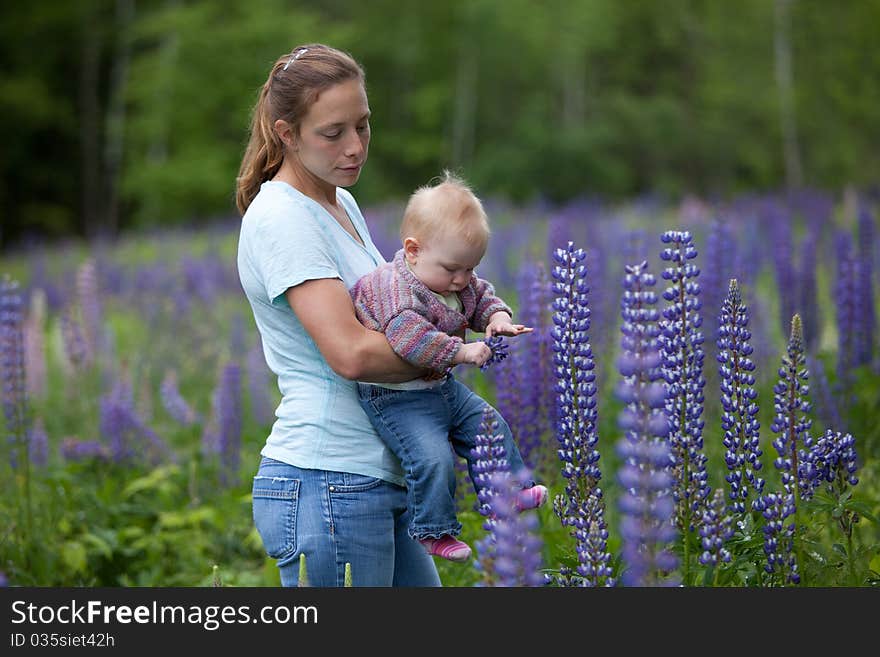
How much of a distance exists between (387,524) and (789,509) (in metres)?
1.09

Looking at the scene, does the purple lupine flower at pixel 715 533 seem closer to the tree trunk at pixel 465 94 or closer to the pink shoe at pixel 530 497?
the pink shoe at pixel 530 497

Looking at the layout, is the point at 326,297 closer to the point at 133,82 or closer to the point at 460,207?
the point at 460,207

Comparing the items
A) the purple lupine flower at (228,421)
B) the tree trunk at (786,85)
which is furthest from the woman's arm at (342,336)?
the tree trunk at (786,85)

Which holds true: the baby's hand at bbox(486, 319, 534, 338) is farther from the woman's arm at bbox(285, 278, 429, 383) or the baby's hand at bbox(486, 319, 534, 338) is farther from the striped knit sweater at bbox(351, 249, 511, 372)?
the woman's arm at bbox(285, 278, 429, 383)

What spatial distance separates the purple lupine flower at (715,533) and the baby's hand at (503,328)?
647mm

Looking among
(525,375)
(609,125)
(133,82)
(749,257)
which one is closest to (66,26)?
(133,82)

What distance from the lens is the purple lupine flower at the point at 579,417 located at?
2678 millimetres

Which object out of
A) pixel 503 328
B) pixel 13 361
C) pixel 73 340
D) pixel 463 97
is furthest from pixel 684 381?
pixel 463 97

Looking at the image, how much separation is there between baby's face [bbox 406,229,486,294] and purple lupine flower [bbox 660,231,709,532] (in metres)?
0.50

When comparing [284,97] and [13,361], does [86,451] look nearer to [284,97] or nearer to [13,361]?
[13,361]

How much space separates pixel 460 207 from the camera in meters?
2.70

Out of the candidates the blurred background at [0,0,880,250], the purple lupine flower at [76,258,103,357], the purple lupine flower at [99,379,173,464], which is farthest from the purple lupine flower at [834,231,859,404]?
the blurred background at [0,0,880,250]

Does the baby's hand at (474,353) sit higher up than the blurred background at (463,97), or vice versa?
the blurred background at (463,97)

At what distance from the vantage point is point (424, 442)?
2.77 meters
